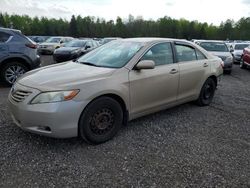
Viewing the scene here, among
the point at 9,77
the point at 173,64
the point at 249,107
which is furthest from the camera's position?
the point at 9,77

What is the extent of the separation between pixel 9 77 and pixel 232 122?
593cm

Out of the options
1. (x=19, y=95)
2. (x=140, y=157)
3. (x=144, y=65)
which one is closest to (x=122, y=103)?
(x=144, y=65)

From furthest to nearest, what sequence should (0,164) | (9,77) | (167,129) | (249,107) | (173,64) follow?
(9,77) < (249,107) < (173,64) < (167,129) < (0,164)

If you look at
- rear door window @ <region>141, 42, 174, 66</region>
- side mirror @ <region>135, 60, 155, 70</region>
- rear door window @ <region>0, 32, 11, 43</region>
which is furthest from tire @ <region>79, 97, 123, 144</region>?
rear door window @ <region>0, 32, 11, 43</region>

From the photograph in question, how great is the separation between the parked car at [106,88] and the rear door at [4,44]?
3467 mm

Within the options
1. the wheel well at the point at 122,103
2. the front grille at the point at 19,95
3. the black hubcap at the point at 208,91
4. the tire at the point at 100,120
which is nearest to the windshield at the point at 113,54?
the wheel well at the point at 122,103

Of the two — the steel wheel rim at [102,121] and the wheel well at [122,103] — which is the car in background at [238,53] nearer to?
the wheel well at [122,103]

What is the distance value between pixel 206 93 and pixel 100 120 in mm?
3090

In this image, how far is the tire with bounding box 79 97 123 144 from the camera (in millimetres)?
3597

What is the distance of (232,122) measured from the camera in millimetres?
4945

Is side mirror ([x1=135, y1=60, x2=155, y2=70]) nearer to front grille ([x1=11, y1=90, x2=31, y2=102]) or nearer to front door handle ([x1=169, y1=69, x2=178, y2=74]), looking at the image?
front door handle ([x1=169, y1=69, x2=178, y2=74])

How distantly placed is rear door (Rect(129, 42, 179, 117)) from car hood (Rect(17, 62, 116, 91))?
52 centimetres

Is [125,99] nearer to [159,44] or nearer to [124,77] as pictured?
[124,77]

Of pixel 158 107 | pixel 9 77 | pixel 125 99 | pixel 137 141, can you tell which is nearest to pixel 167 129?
pixel 158 107
